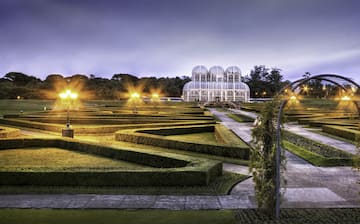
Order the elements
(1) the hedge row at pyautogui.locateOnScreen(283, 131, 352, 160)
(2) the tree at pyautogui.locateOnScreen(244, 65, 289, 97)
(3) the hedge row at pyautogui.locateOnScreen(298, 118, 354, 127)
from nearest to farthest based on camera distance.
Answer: (1) the hedge row at pyautogui.locateOnScreen(283, 131, 352, 160) → (3) the hedge row at pyautogui.locateOnScreen(298, 118, 354, 127) → (2) the tree at pyautogui.locateOnScreen(244, 65, 289, 97)

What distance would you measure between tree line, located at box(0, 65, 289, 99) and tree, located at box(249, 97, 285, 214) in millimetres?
62758

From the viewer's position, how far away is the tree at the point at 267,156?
233 inches

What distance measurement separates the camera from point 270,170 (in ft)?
19.5

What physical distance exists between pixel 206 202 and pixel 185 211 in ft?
2.83

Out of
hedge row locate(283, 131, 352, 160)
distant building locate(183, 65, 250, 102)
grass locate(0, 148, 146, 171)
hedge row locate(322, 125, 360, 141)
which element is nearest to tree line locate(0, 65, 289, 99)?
distant building locate(183, 65, 250, 102)

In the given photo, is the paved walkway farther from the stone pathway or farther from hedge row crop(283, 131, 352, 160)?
hedge row crop(283, 131, 352, 160)

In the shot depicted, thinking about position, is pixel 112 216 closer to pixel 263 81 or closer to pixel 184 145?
pixel 184 145

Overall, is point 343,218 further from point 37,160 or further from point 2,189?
point 37,160

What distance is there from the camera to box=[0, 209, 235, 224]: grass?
575 centimetres

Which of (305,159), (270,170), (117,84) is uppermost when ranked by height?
(117,84)

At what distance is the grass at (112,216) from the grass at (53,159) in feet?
12.6

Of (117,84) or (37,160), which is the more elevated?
(117,84)

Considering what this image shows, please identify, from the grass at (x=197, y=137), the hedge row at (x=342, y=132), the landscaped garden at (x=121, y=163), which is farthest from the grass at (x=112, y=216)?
the hedge row at (x=342, y=132)

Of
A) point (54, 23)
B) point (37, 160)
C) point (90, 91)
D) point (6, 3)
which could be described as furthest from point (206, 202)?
point (90, 91)
